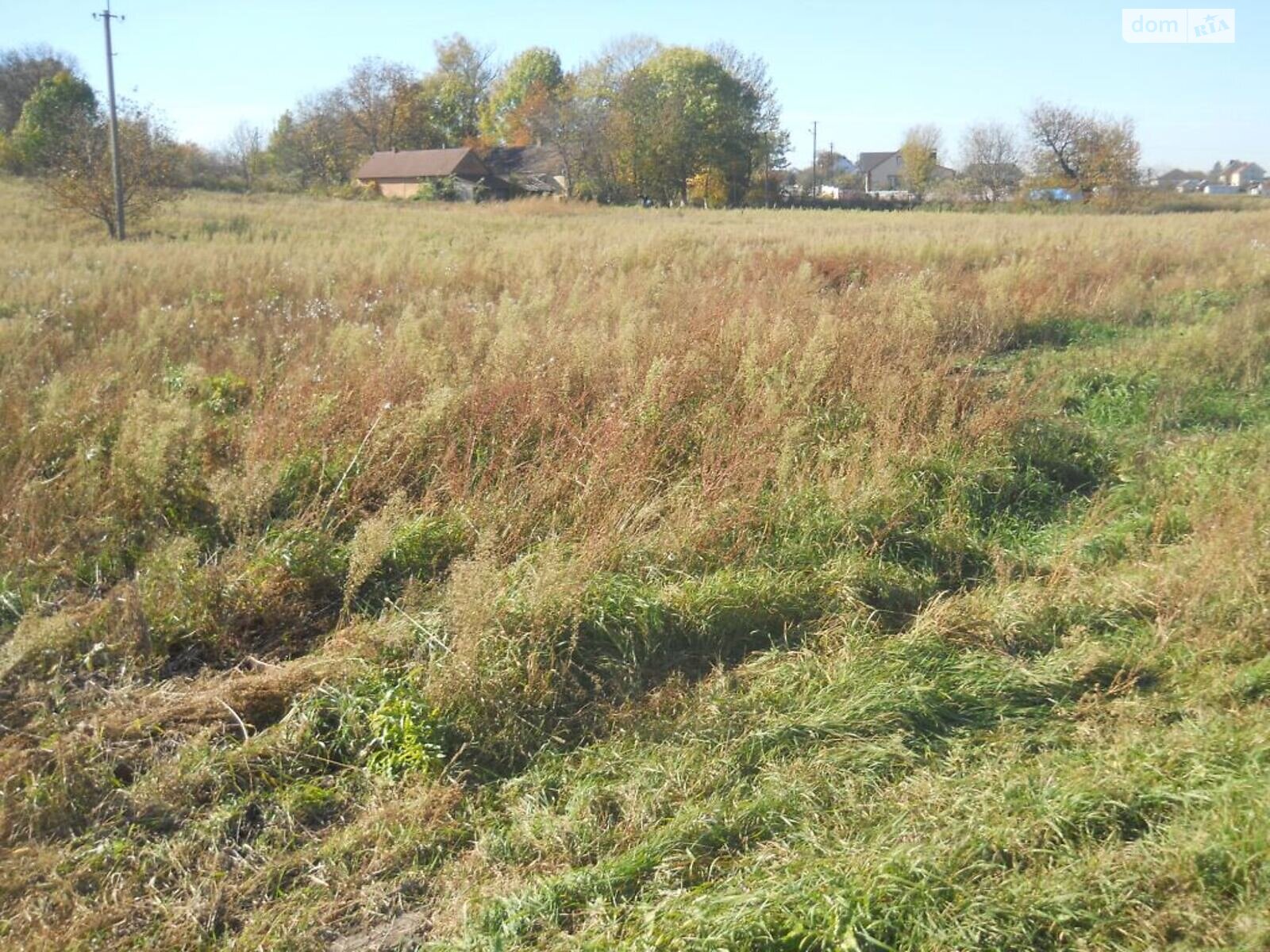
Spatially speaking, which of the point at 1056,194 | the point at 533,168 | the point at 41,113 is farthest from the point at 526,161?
the point at 1056,194

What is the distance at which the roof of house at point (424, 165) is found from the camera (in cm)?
6062

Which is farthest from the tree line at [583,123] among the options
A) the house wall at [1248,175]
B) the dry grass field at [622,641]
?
the house wall at [1248,175]

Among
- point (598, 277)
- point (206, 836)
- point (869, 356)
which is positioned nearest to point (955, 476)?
point (869, 356)

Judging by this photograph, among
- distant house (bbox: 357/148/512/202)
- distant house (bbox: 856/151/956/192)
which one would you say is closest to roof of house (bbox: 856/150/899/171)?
distant house (bbox: 856/151/956/192)

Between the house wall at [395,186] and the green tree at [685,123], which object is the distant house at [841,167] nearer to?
the green tree at [685,123]

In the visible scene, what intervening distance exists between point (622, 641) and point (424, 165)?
62.6 meters

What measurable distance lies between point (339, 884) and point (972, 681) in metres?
2.78

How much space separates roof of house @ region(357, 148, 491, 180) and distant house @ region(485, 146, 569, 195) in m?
2.01

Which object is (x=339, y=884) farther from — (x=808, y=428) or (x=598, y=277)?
(x=598, y=277)

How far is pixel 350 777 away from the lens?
380 cm

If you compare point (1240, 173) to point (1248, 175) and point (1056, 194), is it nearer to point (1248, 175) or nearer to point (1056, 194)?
point (1248, 175)

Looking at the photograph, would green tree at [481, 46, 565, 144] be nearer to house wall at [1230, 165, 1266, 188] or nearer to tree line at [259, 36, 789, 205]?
tree line at [259, 36, 789, 205]

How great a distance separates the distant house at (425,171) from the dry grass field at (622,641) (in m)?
52.4

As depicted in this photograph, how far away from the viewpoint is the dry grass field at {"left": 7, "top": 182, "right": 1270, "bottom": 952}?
123 inches
